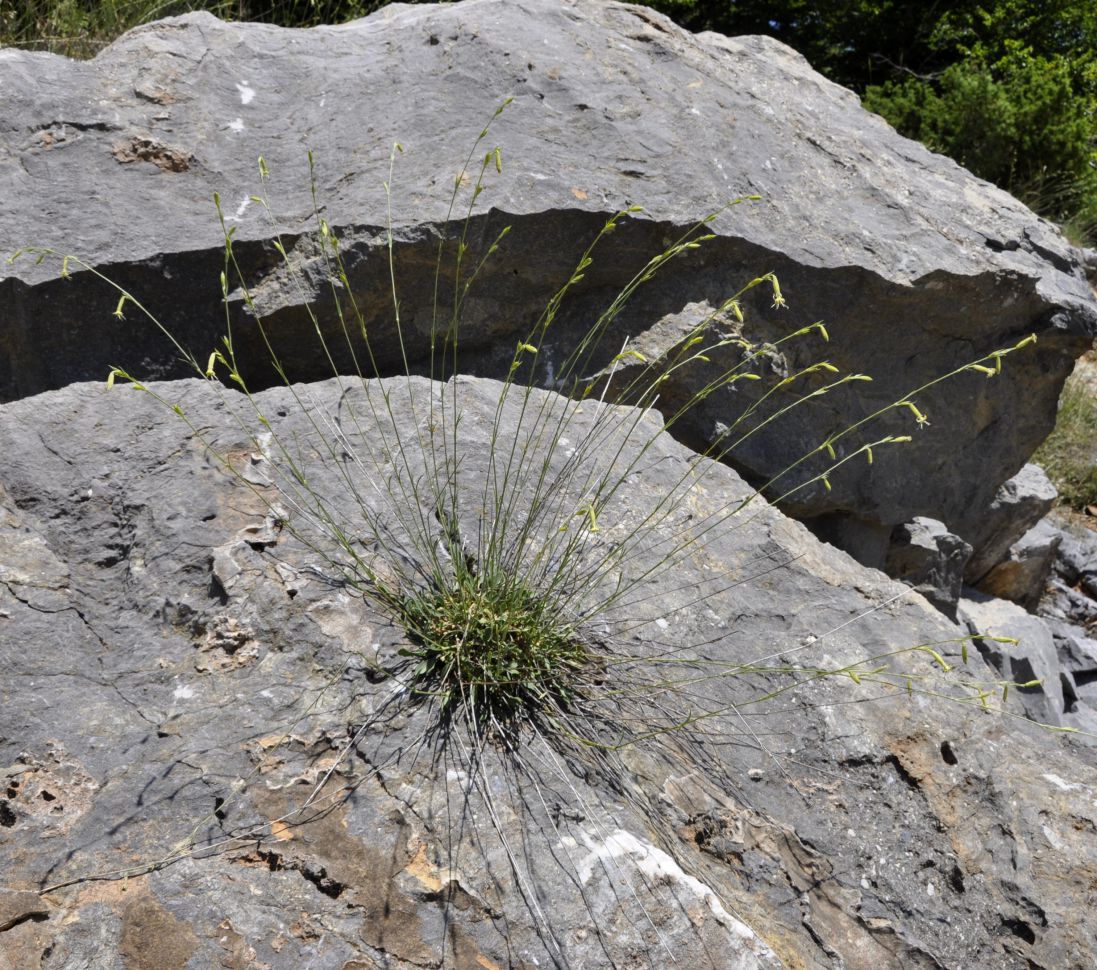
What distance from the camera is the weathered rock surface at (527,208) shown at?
3.01m

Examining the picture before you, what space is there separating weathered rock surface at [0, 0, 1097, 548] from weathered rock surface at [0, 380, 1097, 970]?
1.82 ft

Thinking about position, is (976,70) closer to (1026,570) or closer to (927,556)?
(1026,570)

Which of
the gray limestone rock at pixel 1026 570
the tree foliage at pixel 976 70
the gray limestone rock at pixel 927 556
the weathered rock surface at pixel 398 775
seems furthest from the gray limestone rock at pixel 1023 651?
the tree foliage at pixel 976 70

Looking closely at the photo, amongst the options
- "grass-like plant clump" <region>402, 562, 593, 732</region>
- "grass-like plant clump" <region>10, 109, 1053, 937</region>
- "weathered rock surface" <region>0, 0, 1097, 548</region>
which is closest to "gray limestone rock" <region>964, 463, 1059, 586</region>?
"weathered rock surface" <region>0, 0, 1097, 548</region>

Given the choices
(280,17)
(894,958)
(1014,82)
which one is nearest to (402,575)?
(894,958)

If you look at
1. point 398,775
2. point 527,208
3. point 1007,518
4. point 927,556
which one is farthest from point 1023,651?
point 398,775

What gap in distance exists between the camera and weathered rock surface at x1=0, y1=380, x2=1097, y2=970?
1.72 meters

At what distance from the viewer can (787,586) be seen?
8.46ft

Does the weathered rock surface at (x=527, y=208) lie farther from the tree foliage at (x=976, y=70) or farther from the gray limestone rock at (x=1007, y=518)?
the tree foliage at (x=976, y=70)

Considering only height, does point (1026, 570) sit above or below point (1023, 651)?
below

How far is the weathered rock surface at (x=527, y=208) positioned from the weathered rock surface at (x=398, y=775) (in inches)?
21.8

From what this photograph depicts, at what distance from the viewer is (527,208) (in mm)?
3135

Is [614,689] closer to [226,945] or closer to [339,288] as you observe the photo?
[226,945]

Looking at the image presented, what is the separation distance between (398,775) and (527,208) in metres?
1.79
